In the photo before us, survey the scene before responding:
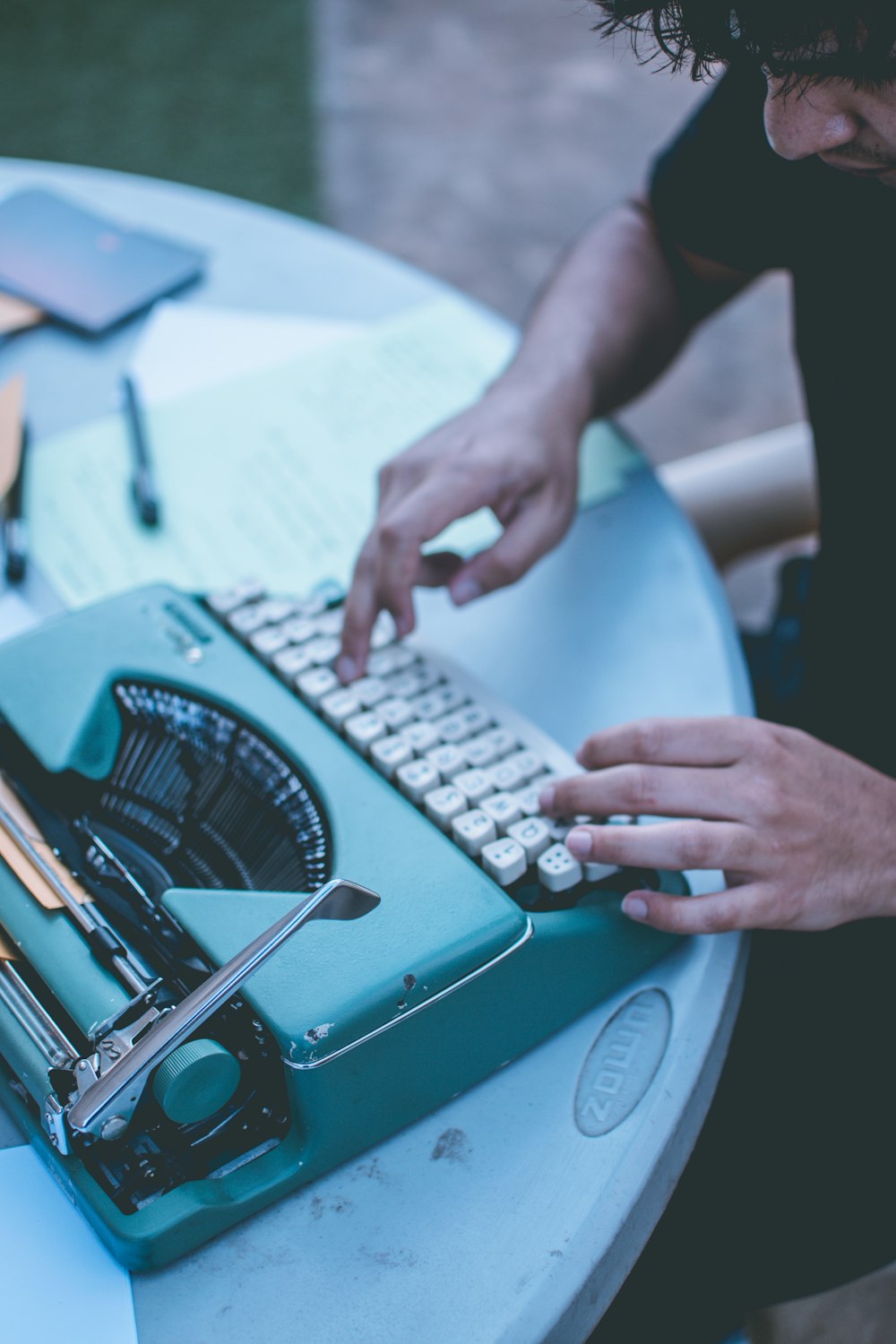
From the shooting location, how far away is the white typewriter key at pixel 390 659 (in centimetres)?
70

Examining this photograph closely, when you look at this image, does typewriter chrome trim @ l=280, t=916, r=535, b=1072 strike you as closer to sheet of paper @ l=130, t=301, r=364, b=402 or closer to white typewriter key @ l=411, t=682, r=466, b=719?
white typewriter key @ l=411, t=682, r=466, b=719

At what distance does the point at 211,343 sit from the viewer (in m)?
1.08

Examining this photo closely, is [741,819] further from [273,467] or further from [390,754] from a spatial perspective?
[273,467]

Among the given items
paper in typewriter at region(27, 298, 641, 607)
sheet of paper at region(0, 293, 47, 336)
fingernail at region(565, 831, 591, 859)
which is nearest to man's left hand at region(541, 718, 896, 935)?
fingernail at region(565, 831, 591, 859)

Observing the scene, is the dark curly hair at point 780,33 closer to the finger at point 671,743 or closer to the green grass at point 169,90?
the finger at point 671,743

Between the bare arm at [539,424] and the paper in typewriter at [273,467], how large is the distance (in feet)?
0.25

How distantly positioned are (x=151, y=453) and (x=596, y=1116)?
0.64m

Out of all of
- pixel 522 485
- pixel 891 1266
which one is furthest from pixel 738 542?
pixel 891 1266

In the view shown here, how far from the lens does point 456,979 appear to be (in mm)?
523

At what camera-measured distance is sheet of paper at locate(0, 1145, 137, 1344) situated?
48 cm

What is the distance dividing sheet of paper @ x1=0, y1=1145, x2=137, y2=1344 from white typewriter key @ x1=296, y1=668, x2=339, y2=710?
0.27 meters

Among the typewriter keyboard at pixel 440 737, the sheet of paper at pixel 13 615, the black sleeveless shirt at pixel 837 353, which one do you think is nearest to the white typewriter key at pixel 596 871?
the typewriter keyboard at pixel 440 737

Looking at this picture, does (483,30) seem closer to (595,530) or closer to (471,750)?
(595,530)

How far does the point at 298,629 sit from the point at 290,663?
0.11ft
